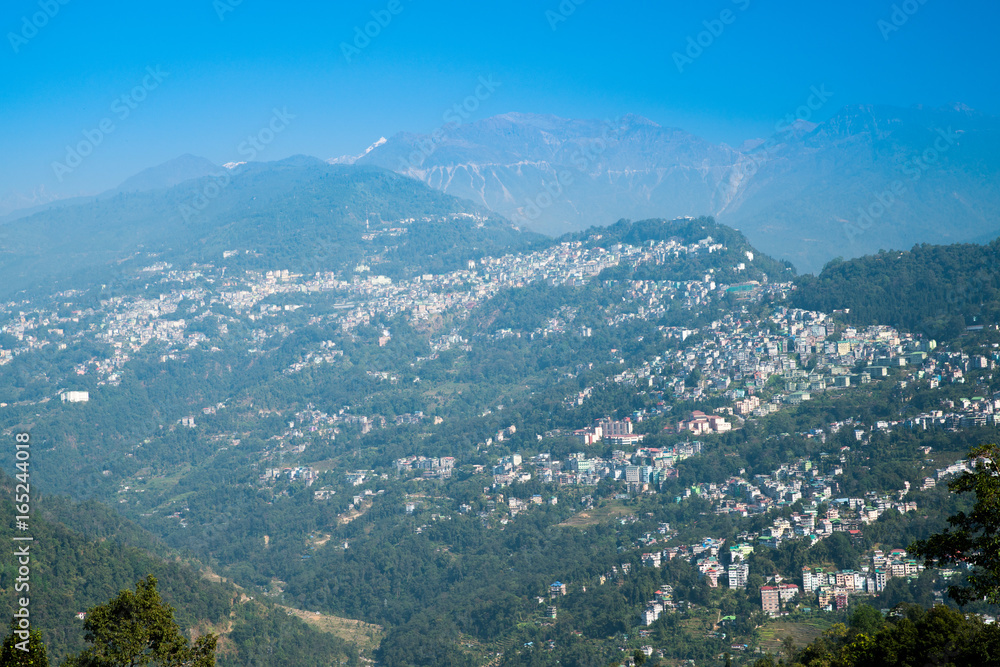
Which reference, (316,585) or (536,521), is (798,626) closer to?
(536,521)

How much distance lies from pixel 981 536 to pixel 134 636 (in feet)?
37.4

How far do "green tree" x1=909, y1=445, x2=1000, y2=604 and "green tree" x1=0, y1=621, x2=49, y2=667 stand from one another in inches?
445

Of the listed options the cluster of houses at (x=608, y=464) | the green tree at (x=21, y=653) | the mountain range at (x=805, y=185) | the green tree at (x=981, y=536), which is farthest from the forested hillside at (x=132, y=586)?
the mountain range at (x=805, y=185)

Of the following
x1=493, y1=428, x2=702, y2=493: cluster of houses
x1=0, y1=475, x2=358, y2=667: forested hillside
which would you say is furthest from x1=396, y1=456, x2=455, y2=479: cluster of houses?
x1=0, y1=475, x2=358, y2=667: forested hillside

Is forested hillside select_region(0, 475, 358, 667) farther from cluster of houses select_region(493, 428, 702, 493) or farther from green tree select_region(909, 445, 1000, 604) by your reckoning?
green tree select_region(909, 445, 1000, 604)

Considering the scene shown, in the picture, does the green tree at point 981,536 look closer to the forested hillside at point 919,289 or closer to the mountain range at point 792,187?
the forested hillside at point 919,289

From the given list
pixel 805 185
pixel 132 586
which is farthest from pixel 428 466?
pixel 805 185

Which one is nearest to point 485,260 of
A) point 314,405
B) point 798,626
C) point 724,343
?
point 314,405

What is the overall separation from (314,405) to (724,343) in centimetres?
3434

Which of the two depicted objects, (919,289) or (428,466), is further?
(428,466)

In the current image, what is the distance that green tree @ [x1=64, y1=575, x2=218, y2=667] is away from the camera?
1319cm

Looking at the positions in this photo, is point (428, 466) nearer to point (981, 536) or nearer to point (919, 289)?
point (919, 289)

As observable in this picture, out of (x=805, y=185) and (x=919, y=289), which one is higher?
(x=805, y=185)

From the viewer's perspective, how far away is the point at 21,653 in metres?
11.4
